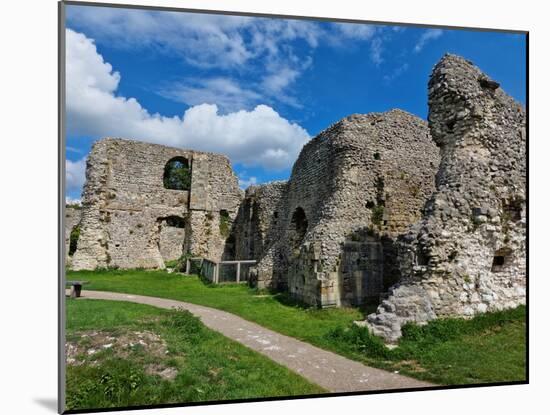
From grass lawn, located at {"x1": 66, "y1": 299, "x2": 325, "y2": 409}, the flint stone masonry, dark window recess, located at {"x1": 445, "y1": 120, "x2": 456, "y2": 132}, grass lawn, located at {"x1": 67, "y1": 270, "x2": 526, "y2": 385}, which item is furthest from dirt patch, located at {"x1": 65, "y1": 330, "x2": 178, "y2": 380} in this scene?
dark window recess, located at {"x1": 445, "y1": 120, "x2": 456, "y2": 132}

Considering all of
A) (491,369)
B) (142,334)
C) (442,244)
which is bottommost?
(491,369)

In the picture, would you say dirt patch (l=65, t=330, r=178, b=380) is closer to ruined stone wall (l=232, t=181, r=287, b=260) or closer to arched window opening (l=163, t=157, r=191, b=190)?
ruined stone wall (l=232, t=181, r=287, b=260)

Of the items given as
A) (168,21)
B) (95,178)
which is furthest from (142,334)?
(95,178)

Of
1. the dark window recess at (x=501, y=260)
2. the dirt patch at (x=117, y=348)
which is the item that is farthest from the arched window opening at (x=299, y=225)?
the dirt patch at (x=117, y=348)

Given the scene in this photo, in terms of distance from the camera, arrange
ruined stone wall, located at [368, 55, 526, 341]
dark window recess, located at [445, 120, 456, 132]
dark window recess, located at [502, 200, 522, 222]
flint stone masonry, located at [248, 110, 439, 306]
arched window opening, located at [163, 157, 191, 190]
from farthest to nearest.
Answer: arched window opening, located at [163, 157, 191, 190], flint stone masonry, located at [248, 110, 439, 306], dark window recess, located at [445, 120, 456, 132], dark window recess, located at [502, 200, 522, 222], ruined stone wall, located at [368, 55, 526, 341]

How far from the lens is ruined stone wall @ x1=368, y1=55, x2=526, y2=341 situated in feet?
22.9

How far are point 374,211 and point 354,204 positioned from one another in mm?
747

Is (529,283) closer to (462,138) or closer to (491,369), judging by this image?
(491,369)

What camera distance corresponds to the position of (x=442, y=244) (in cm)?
718

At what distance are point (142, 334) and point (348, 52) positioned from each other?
→ 587 cm

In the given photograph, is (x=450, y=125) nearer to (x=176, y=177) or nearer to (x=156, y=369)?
(x=156, y=369)

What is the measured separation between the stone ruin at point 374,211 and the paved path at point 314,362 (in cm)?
100

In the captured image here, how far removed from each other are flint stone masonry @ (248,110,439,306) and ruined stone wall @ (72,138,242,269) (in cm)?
700

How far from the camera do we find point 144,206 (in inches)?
725
